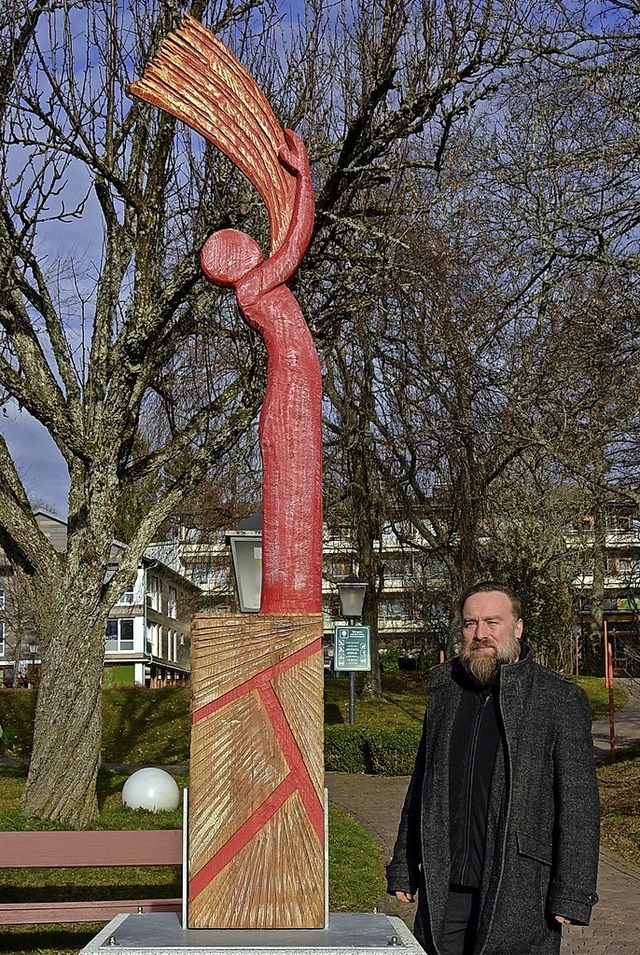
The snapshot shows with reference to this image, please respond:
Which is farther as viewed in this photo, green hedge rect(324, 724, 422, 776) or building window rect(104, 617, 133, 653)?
building window rect(104, 617, 133, 653)

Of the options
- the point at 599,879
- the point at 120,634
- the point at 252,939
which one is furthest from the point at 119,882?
the point at 120,634

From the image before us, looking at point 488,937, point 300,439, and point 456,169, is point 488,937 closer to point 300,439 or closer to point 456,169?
point 300,439

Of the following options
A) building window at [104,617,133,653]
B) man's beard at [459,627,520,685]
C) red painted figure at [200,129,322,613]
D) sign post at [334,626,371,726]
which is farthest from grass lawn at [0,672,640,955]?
building window at [104,617,133,653]

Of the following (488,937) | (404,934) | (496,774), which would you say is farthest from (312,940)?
(496,774)

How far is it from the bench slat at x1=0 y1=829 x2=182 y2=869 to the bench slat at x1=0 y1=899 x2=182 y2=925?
0.26 meters

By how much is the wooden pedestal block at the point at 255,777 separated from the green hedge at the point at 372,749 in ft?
44.4

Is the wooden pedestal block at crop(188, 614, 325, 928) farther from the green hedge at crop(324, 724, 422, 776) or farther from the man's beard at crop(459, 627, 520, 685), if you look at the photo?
the green hedge at crop(324, 724, 422, 776)

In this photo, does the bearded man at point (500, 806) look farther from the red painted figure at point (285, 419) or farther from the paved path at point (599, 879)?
the paved path at point (599, 879)

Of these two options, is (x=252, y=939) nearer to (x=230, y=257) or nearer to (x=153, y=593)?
(x=230, y=257)

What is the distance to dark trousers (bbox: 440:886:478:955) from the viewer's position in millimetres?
3984

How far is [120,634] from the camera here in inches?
1935

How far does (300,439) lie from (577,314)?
8836mm

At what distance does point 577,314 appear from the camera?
12820 millimetres

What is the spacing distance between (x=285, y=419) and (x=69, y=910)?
369 cm
